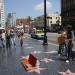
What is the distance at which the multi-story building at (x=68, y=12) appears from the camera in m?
94.7

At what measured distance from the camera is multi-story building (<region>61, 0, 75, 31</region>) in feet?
311

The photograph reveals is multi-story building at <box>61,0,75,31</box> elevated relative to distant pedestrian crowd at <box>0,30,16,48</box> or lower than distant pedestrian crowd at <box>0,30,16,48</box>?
elevated

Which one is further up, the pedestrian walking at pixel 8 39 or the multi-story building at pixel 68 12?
the multi-story building at pixel 68 12

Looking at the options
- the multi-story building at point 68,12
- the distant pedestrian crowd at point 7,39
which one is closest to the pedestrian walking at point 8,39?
the distant pedestrian crowd at point 7,39

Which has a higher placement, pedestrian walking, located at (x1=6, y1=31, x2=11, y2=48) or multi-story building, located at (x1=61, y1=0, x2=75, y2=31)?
multi-story building, located at (x1=61, y1=0, x2=75, y2=31)

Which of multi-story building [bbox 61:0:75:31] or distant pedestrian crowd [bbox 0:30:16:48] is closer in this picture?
distant pedestrian crowd [bbox 0:30:16:48]

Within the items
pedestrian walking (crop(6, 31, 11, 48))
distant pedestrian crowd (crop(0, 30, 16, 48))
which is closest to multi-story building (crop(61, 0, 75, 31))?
distant pedestrian crowd (crop(0, 30, 16, 48))

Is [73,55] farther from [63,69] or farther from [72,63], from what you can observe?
[63,69]

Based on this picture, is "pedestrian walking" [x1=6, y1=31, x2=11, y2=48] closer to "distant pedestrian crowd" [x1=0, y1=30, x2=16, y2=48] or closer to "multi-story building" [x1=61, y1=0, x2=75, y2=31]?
"distant pedestrian crowd" [x1=0, y1=30, x2=16, y2=48]

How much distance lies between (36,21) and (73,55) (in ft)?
568

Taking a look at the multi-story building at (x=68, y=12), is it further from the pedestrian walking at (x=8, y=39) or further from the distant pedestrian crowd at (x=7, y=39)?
the pedestrian walking at (x=8, y=39)

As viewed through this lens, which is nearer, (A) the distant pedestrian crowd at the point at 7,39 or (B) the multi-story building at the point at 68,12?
(A) the distant pedestrian crowd at the point at 7,39

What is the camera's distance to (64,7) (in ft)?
348

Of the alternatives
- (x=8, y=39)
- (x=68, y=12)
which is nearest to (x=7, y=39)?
(x=8, y=39)
